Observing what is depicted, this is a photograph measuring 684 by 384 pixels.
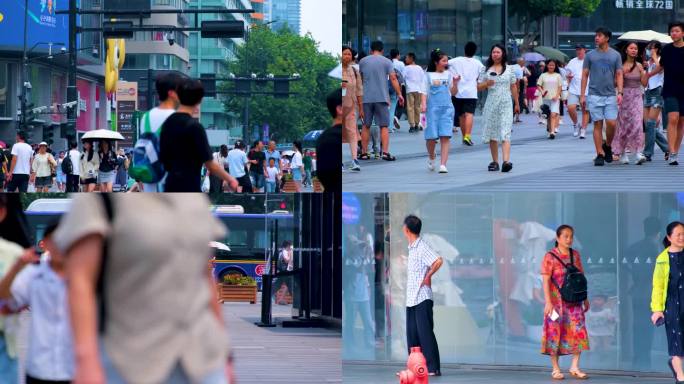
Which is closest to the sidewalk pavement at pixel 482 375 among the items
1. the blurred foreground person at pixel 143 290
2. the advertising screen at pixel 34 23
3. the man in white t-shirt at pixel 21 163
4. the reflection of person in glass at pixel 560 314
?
the reflection of person in glass at pixel 560 314

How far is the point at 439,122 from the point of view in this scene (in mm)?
14586

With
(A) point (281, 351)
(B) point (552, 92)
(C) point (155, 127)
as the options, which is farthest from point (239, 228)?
(B) point (552, 92)

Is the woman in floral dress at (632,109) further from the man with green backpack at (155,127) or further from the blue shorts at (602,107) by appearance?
the man with green backpack at (155,127)

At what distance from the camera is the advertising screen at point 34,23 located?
10023 millimetres

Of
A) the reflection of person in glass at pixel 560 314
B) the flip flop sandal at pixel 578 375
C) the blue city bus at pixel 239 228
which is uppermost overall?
the blue city bus at pixel 239 228

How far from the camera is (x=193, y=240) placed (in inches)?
158

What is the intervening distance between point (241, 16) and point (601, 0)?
4726cm

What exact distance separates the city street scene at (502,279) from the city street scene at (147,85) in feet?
7.86

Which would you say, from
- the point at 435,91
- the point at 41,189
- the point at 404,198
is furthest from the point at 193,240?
the point at 435,91

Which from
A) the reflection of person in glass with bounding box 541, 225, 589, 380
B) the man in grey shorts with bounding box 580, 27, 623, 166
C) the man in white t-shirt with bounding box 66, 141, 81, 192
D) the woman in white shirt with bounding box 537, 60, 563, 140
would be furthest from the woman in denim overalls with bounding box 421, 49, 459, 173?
the woman in white shirt with bounding box 537, 60, 563, 140

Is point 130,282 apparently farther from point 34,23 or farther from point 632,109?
point 632,109

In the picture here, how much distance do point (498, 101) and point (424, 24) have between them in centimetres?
943

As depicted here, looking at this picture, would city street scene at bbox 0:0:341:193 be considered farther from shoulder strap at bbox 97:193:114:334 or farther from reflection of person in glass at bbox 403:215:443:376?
shoulder strap at bbox 97:193:114:334

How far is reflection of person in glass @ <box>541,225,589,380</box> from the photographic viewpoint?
1105cm
